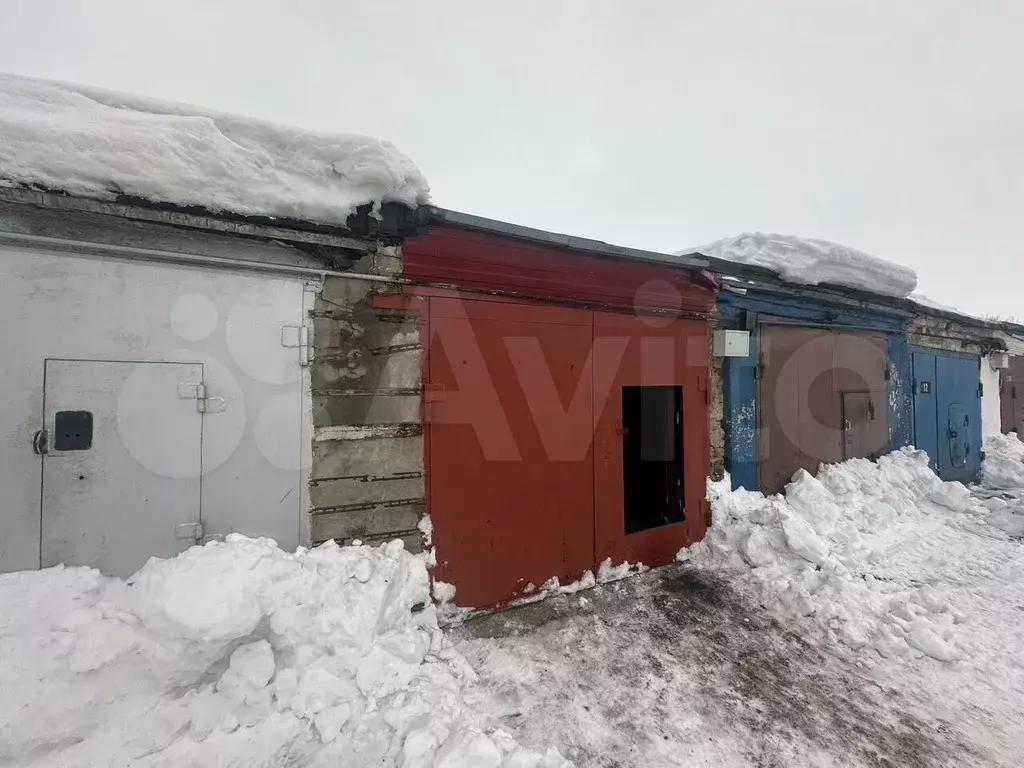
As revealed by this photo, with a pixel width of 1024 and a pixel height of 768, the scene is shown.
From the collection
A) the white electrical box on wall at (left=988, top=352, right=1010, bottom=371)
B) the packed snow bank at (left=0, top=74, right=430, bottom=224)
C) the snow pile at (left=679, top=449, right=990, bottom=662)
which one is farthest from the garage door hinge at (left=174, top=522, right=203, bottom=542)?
the white electrical box on wall at (left=988, top=352, right=1010, bottom=371)

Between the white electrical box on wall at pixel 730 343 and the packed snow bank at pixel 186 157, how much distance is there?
13.3ft

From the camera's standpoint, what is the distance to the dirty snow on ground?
280 cm

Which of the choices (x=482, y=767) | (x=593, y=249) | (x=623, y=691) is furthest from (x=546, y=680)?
(x=593, y=249)

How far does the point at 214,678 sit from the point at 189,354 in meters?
2.06

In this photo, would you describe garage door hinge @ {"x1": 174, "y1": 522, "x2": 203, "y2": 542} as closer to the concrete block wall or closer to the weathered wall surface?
the concrete block wall

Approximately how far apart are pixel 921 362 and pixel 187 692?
450 inches

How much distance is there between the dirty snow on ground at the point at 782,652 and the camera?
2805 mm

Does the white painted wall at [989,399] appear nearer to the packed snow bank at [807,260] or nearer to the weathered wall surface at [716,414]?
the packed snow bank at [807,260]

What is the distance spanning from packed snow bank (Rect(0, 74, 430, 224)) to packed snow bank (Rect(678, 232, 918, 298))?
4895 mm

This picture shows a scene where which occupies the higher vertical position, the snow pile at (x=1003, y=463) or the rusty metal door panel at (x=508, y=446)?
the rusty metal door panel at (x=508, y=446)

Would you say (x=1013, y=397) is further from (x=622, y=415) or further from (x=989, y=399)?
(x=622, y=415)

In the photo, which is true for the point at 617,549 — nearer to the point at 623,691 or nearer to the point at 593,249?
the point at 623,691

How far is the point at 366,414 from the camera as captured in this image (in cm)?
357

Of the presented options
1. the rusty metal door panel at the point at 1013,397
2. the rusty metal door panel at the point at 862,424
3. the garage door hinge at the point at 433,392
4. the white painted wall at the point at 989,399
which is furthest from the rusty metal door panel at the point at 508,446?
the rusty metal door panel at the point at 1013,397
